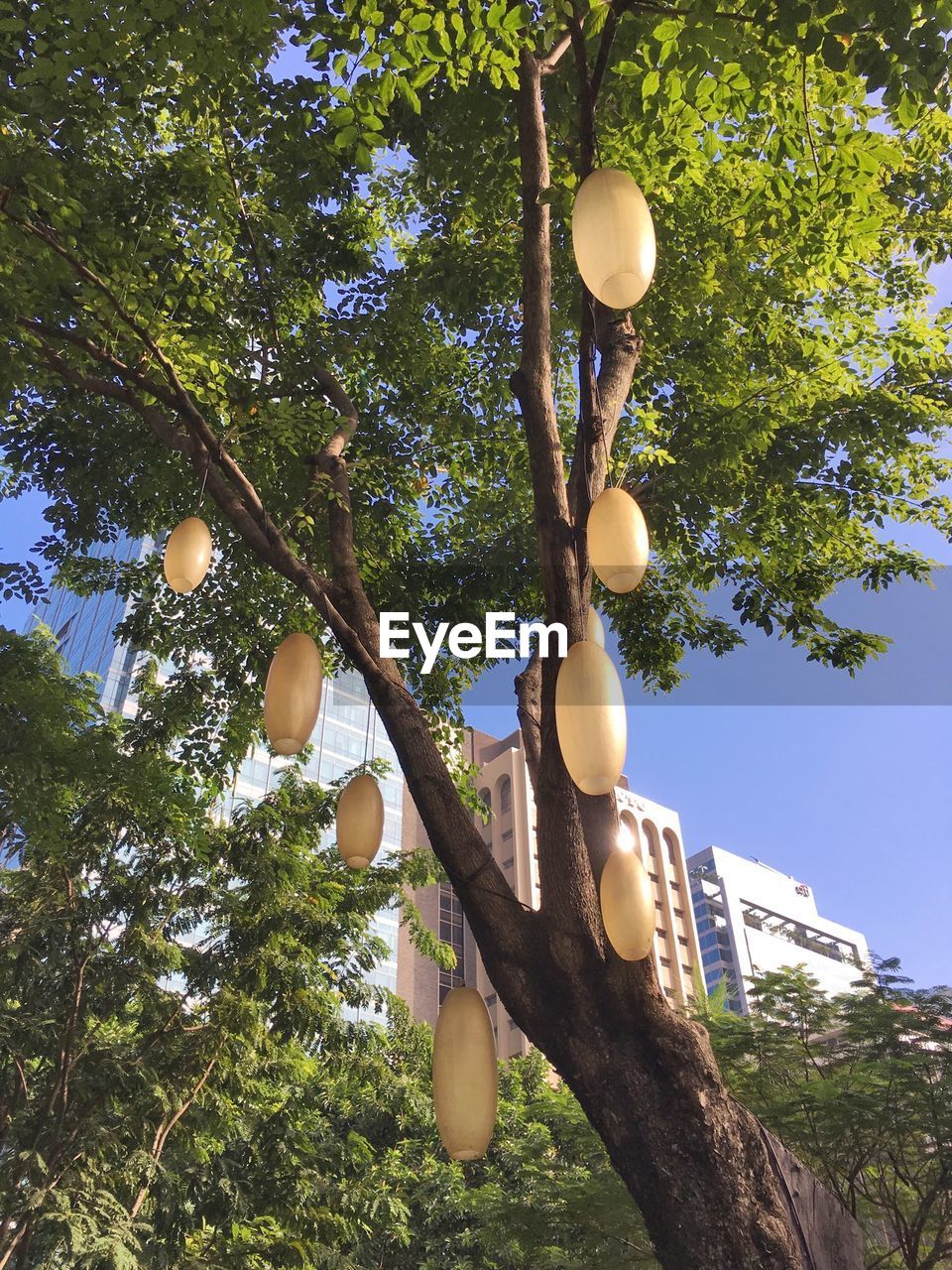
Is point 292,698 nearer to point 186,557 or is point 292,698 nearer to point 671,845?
point 186,557

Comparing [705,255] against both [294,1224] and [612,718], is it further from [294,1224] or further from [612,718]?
[294,1224]

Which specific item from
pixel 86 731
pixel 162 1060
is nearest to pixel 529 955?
pixel 86 731

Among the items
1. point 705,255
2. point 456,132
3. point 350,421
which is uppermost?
point 705,255

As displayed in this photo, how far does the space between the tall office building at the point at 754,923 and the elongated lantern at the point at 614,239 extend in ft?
231

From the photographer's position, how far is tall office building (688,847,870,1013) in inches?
2670

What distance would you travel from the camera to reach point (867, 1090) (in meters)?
7.30

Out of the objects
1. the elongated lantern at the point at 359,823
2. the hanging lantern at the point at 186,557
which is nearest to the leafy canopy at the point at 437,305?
the hanging lantern at the point at 186,557

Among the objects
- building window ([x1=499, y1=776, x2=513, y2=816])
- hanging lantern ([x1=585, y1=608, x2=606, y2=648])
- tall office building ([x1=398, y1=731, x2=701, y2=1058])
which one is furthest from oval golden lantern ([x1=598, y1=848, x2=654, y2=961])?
building window ([x1=499, y1=776, x2=513, y2=816])

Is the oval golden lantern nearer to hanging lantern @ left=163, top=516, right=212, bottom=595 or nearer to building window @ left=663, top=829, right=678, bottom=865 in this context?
hanging lantern @ left=163, top=516, right=212, bottom=595

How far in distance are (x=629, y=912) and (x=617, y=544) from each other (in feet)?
2.73

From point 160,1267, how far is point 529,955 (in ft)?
23.4

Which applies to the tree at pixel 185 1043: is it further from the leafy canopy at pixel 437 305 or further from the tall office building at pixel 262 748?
the tall office building at pixel 262 748

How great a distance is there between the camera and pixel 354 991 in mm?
9305

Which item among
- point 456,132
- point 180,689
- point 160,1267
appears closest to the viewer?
point 456,132
